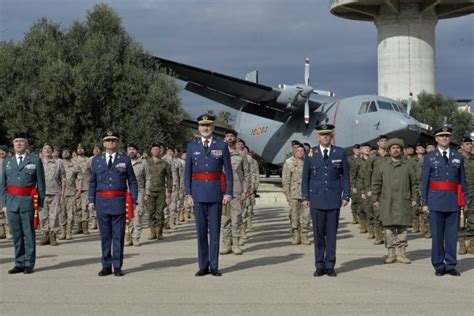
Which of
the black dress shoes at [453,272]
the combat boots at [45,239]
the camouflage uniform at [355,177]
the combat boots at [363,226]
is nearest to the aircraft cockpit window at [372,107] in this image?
the camouflage uniform at [355,177]

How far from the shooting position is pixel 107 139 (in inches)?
323

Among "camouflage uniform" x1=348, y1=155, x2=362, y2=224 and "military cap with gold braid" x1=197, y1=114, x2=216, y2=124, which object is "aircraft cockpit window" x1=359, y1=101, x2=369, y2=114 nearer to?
"camouflage uniform" x1=348, y1=155, x2=362, y2=224

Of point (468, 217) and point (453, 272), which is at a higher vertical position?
point (468, 217)

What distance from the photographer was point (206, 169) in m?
8.05

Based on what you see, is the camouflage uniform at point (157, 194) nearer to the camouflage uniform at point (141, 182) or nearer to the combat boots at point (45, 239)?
the camouflage uniform at point (141, 182)

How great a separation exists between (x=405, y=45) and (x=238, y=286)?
5097cm

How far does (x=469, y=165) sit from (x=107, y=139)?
545 centimetres

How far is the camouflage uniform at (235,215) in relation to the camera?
9.84 meters

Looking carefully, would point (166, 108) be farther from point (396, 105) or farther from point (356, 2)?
point (356, 2)

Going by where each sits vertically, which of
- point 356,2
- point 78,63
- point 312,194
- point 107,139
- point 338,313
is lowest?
point 338,313

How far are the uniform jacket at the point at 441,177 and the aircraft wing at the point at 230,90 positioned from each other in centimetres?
1912

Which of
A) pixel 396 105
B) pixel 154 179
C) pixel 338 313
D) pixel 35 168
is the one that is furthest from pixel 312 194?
pixel 396 105

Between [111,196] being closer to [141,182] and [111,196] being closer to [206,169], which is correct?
[206,169]

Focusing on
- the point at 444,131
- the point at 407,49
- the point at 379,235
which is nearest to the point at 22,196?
the point at 444,131
